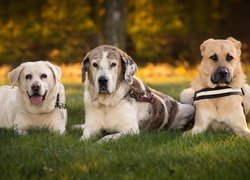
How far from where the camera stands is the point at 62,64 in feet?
65.7

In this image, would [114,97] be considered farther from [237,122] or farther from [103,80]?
[237,122]

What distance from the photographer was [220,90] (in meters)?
7.09

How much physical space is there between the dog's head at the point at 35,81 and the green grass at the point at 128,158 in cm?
66

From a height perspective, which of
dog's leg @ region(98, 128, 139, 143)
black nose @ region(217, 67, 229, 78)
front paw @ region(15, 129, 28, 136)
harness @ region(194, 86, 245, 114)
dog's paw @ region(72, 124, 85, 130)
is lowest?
dog's leg @ region(98, 128, 139, 143)

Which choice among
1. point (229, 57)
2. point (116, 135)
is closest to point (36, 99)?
point (116, 135)

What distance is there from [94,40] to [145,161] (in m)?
14.7

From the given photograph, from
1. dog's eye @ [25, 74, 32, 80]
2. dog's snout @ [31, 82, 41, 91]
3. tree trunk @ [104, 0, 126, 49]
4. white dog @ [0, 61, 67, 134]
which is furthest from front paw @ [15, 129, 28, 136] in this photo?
tree trunk @ [104, 0, 126, 49]

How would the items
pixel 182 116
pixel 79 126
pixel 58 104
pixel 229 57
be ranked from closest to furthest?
pixel 229 57 → pixel 58 104 → pixel 79 126 → pixel 182 116

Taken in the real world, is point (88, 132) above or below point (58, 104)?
below

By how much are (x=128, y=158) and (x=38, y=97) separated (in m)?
1.99

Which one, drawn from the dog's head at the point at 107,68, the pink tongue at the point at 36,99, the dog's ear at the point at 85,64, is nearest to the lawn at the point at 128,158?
the pink tongue at the point at 36,99

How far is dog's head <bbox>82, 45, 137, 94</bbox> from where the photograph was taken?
6781 millimetres

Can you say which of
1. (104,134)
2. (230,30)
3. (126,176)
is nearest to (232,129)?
(104,134)

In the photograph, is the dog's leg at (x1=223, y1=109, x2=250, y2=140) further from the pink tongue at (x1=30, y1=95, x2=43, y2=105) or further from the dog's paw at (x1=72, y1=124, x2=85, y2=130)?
the pink tongue at (x1=30, y1=95, x2=43, y2=105)
